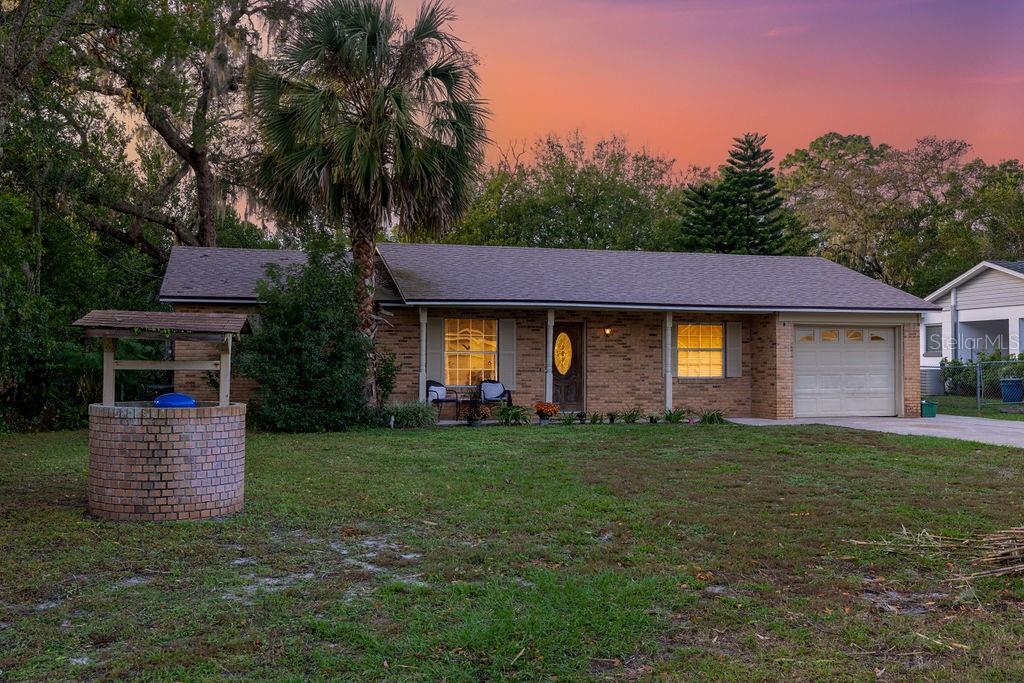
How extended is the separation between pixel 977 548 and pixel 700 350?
→ 11813 millimetres

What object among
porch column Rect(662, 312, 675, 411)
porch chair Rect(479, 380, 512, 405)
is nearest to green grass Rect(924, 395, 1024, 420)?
porch column Rect(662, 312, 675, 411)

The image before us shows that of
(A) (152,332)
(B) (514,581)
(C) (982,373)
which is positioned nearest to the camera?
(B) (514,581)

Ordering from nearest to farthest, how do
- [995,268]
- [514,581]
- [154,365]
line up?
[514,581], [154,365], [995,268]

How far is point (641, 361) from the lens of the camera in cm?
1681

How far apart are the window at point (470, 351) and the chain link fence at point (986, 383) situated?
445 inches

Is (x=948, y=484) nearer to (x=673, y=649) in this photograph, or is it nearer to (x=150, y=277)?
(x=673, y=649)

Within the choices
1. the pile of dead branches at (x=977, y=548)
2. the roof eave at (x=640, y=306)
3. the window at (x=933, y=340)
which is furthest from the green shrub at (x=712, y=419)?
the window at (x=933, y=340)

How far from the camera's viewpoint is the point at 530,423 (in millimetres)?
15148

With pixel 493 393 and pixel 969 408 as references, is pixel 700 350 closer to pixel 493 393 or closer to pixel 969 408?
pixel 493 393

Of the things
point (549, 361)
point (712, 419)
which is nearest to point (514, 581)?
point (712, 419)

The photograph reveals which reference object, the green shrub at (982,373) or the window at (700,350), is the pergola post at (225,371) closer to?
the window at (700,350)

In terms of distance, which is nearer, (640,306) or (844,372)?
(640,306)

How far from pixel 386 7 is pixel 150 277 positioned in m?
12.2

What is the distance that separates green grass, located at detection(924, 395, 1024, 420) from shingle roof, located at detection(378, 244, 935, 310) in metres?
2.99
